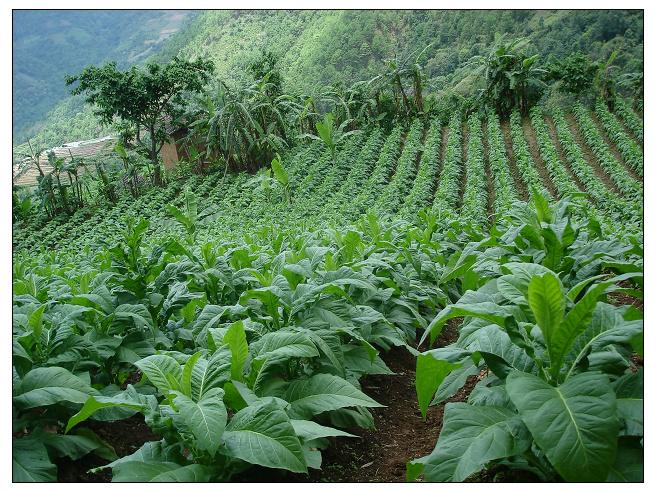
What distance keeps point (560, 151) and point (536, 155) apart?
2.75ft

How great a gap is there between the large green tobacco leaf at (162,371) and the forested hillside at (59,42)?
1.28 metres

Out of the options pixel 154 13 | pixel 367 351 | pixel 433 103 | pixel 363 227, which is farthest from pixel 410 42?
pixel 433 103

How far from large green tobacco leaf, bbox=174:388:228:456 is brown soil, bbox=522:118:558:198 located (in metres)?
11.1

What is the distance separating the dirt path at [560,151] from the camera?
12036 millimetres

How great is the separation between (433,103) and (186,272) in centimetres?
1957

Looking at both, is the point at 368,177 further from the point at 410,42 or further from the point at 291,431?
the point at 291,431

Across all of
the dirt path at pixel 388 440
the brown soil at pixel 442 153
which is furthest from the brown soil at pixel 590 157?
the dirt path at pixel 388 440

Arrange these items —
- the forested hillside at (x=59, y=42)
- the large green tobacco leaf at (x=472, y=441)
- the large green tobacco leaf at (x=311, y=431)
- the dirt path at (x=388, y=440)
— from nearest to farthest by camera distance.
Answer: the large green tobacco leaf at (x=472, y=441), the large green tobacco leaf at (x=311, y=431), the dirt path at (x=388, y=440), the forested hillside at (x=59, y=42)

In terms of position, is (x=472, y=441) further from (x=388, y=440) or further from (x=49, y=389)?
(x=49, y=389)

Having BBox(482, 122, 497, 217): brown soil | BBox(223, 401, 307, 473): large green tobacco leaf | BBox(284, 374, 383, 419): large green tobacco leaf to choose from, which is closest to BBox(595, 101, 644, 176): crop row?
BBox(482, 122, 497, 217): brown soil

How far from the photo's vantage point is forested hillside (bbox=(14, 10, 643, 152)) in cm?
312

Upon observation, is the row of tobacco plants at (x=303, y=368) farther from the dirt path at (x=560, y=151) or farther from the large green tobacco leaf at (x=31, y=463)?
the dirt path at (x=560, y=151)

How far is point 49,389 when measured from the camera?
78.7 inches

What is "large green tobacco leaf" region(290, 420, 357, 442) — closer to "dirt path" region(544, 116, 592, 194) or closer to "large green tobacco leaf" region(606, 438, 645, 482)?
"large green tobacco leaf" region(606, 438, 645, 482)
